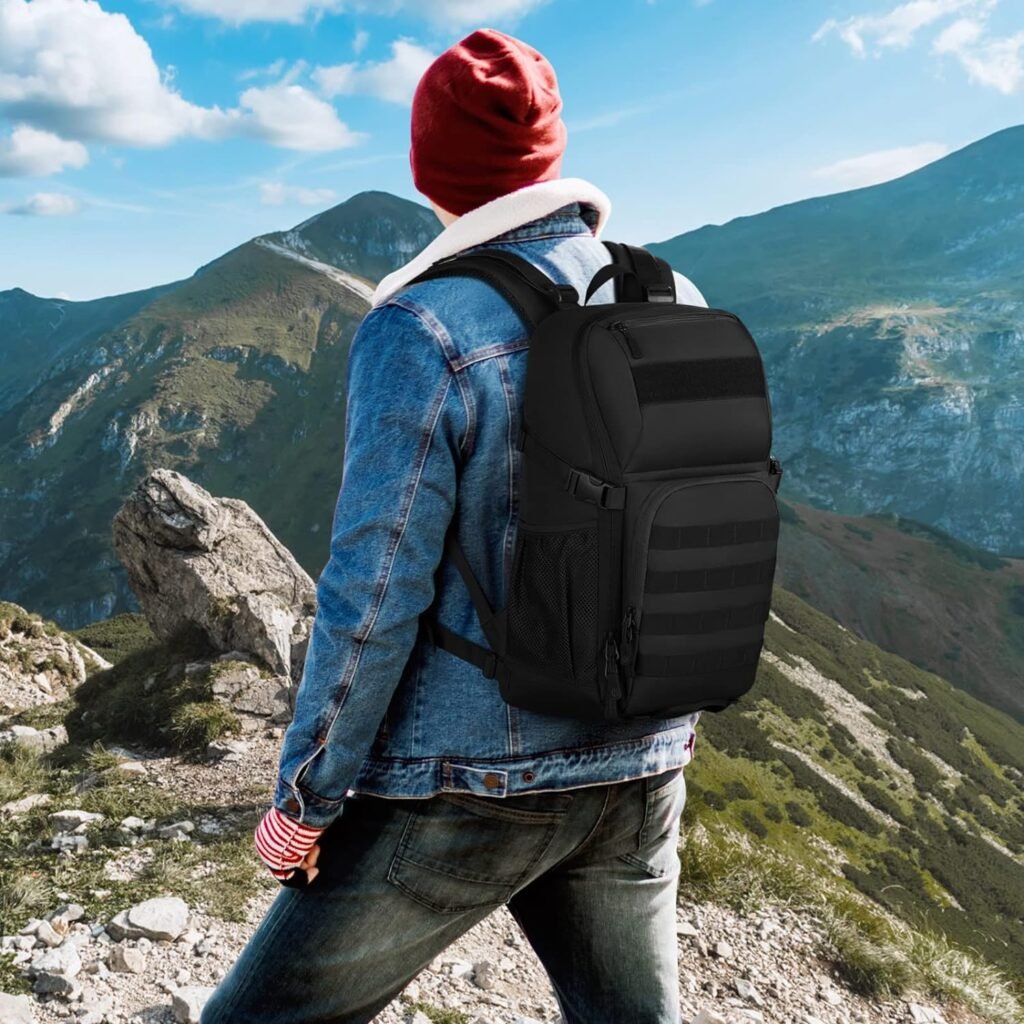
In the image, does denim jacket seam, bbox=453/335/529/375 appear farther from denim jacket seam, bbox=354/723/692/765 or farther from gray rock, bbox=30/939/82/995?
gray rock, bbox=30/939/82/995

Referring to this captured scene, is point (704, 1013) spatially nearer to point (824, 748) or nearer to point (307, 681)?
point (307, 681)

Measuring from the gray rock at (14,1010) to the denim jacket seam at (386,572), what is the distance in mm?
2883

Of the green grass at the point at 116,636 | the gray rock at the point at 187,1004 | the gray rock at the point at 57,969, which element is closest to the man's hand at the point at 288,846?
the gray rock at the point at 187,1004

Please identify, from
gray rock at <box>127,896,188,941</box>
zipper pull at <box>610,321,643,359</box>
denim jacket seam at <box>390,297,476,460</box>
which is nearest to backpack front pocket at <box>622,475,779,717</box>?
zipper pull at <box>610,321,643,359</box>

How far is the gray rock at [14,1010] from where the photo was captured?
386 centimetres

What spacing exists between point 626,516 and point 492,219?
82cm

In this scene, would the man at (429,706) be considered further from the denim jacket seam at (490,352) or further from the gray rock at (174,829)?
the gray rock at (174,829)

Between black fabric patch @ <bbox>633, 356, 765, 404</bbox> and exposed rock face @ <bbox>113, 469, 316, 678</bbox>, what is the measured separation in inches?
467

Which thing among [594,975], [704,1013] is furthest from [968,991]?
[594,975]

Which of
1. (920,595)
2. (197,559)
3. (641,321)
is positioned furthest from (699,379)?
(920,595)

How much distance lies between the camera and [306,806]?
2.05 metres

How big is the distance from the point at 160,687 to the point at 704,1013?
9164 mm

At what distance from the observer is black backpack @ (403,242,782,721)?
2.01 m

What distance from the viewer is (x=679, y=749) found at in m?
2.38
